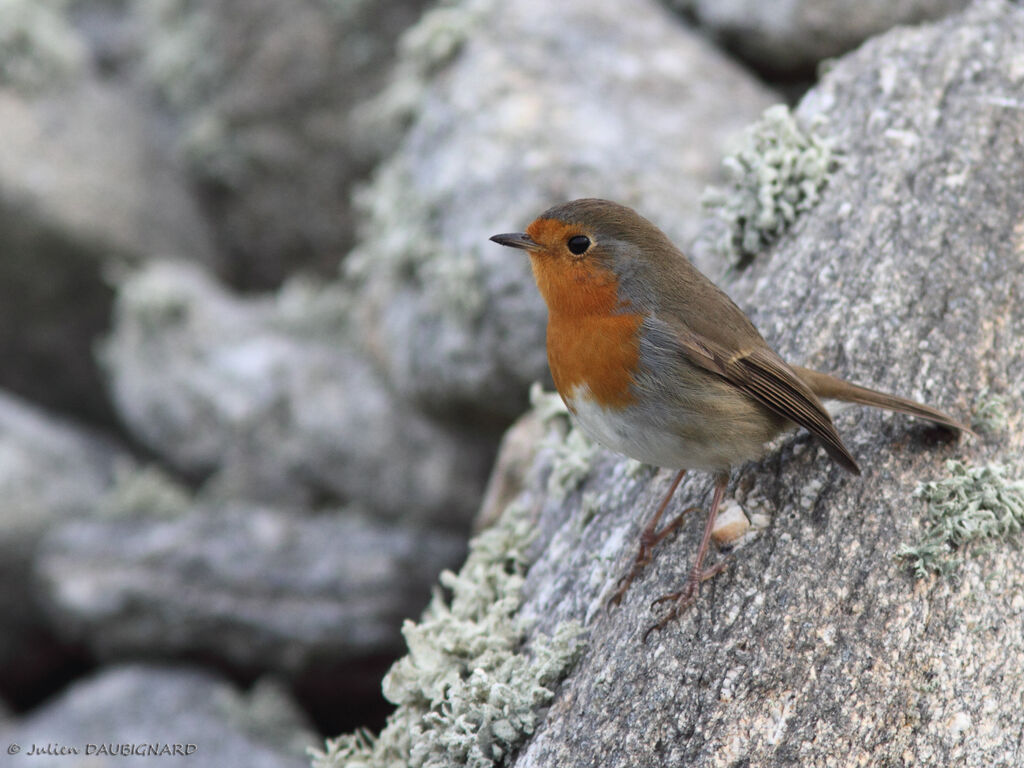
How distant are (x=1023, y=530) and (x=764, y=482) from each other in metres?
0.76

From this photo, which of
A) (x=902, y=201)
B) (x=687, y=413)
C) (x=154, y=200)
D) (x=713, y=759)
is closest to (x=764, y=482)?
(x=687, y=413)

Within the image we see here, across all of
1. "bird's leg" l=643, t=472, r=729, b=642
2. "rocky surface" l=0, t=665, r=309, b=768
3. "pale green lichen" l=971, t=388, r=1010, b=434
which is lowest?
"rocky surface" l=0, t=665, r=309, b=768

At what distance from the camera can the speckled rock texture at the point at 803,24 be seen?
16.1 feet

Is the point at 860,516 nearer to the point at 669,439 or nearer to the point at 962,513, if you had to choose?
the point at 962,513

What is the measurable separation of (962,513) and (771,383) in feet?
2.16

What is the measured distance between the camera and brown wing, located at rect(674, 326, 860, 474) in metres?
3.05

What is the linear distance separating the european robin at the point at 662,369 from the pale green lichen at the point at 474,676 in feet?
1.25

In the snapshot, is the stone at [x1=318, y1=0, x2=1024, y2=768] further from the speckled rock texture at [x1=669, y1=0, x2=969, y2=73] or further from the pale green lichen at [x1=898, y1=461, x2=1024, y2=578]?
the speckled rock texture at [x1=669, y1=0, x2=969, y2=73]

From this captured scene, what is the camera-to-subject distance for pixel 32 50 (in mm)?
6547

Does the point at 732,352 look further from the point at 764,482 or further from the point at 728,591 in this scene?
the point at 728,591

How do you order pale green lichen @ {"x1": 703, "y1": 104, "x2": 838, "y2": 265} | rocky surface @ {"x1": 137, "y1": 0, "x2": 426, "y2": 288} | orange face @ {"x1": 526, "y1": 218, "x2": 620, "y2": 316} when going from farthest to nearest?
rocky surface @ {"x1": 137, "y1": 0, "x2": 426, "y2": 288}
pale green lichen @ {"x1": 703, "y1": 104, "x2": 838, "y2": 265}
orange face @ {"x1": 526, "y1": 218, "x2": 620, "y2": 316}

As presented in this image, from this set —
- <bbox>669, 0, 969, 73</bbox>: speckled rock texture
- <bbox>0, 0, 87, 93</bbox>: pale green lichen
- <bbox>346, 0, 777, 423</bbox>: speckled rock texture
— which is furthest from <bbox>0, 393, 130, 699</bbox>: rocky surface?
<bbox>669, 0, 969, 73</bbox>: speckled rock texture

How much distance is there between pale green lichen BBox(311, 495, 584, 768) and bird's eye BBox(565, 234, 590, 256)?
3.63 ft

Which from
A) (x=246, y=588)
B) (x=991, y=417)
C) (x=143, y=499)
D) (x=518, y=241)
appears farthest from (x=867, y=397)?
Result: (x=143, y=499)
